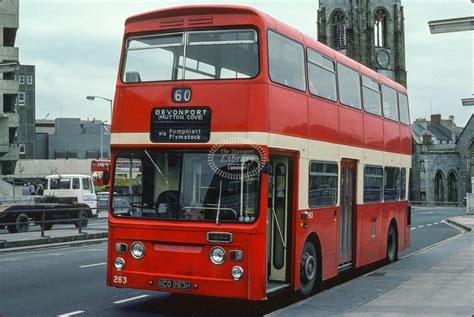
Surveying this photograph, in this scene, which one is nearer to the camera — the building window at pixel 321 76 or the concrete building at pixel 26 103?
the building window at pixel 321 76

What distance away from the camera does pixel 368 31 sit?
91.8 meters

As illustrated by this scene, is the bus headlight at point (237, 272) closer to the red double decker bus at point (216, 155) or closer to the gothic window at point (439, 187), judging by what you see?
the red double decker bus at point (216, 155)

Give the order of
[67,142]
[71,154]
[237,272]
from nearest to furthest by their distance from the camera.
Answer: [237,272] < [71,154] < [67,142]

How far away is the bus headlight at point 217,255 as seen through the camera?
1009 cm

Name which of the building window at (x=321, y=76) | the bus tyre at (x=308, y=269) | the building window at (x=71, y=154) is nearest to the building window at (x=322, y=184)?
the bus tyre at (x=308, y=269)

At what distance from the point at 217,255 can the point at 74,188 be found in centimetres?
3160

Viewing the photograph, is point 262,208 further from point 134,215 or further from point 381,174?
point 381,174

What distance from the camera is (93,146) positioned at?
387 feet

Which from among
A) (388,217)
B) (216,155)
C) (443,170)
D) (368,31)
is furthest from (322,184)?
(443,170)

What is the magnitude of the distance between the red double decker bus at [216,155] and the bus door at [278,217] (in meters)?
0.02

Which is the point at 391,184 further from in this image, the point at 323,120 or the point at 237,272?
the point at 237,272

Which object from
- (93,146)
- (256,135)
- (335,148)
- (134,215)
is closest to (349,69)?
(335,148)

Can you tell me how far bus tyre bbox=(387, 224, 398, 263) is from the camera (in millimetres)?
17984

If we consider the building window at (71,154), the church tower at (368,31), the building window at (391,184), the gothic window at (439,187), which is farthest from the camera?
the building window at (71,154)
